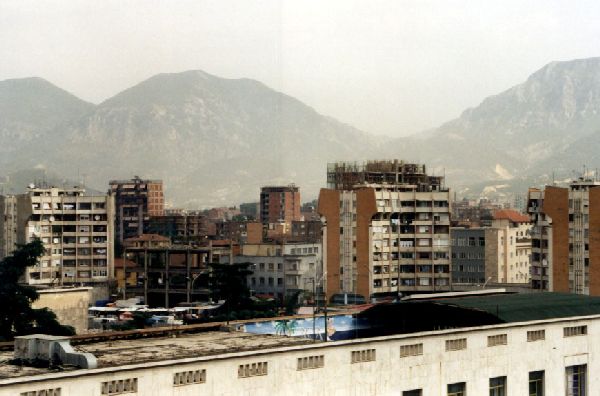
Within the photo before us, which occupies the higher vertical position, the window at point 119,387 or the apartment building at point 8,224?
the apartment building at point 8,224

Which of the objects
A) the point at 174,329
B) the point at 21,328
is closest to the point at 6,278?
the point at 21,328

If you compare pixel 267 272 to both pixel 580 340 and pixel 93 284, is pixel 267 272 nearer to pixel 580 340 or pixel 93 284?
pixel 93 284

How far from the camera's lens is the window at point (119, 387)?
21000 millimetres

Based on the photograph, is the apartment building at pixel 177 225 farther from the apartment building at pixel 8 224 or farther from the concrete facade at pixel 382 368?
the concrete facade at pixel 382 368

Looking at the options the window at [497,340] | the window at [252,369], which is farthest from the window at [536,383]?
the window at [252,369]

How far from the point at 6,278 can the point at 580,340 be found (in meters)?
46.4

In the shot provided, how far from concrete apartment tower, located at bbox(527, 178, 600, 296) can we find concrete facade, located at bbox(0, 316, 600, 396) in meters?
42.3

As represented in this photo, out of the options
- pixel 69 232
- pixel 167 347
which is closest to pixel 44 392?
pixel 167 347

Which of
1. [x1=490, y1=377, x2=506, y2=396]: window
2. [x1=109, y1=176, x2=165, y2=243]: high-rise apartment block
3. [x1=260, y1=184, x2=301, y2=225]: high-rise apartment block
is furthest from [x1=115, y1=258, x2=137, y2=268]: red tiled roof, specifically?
[x1=490, y1=377, x2=506, y2=396]: window

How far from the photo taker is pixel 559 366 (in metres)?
30.6

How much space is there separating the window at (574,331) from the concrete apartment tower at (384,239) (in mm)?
51390

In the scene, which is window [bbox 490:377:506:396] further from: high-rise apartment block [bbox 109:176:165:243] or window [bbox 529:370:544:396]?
high-rise apartment block [bbox 109:176:165:243]

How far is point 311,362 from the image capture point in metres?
24.9

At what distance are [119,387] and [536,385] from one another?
13.1m
